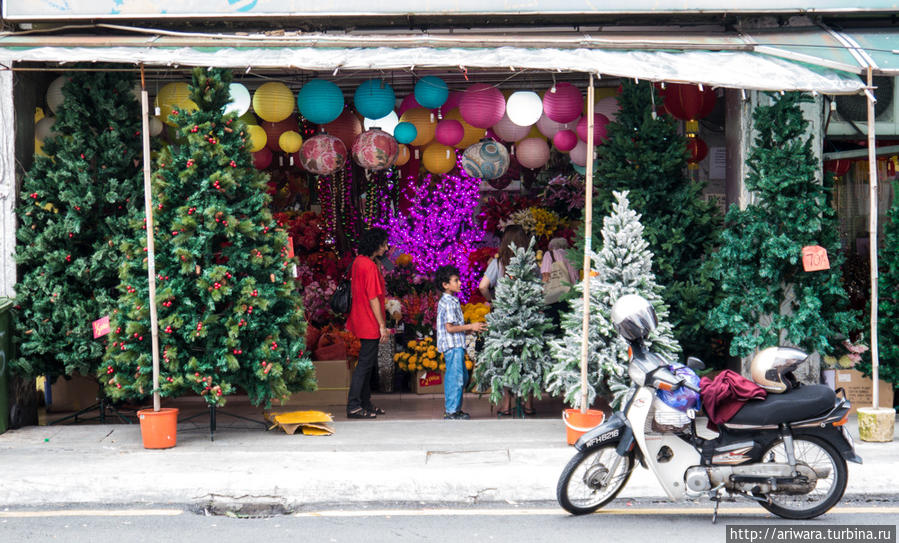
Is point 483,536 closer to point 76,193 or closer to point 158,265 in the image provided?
point 158,265

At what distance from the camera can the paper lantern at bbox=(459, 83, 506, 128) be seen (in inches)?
371

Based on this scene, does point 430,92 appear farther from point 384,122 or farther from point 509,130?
point 509,130

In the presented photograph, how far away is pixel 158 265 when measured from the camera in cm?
826

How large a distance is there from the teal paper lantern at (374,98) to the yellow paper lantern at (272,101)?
0.74 metres

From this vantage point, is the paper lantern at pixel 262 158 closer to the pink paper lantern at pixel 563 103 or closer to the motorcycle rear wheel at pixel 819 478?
the pink paper lantern at pixel 563 103

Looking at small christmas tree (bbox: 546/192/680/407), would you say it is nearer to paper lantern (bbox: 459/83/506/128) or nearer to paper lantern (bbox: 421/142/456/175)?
paper lantern (bbox: 459/83/506/128)

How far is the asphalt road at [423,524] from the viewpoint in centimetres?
588

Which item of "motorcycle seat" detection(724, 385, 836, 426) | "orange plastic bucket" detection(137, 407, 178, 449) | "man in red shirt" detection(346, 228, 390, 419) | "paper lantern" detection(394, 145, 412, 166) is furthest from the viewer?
"paper lantern" detection(394, 145, 412, 166)

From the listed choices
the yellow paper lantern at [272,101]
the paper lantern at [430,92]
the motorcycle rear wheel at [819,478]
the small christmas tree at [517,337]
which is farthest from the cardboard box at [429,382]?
the motorcycle rear wheel at [819,478]

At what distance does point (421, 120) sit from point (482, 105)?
0.86m

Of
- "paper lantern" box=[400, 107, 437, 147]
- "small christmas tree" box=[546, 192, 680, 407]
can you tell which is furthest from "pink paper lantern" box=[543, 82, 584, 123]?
"small christmas tree" box=[546, 192, 680, 407]

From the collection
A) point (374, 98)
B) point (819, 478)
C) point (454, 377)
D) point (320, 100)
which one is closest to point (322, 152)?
point (320, 100)

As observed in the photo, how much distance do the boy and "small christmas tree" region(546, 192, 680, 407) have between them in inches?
56.3

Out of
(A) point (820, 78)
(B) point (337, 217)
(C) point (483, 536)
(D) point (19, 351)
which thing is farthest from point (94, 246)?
(A) point (820, 78)
